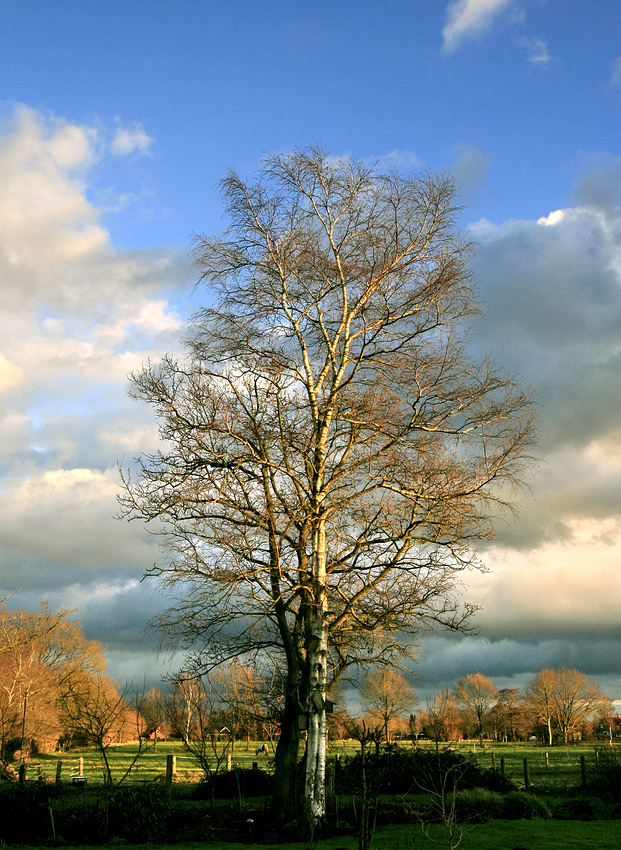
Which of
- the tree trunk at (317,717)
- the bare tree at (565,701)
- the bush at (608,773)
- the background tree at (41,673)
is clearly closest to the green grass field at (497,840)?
the tree trunk at (317,717)

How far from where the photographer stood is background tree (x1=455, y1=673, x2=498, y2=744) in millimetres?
79062

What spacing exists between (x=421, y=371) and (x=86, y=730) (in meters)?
8.59

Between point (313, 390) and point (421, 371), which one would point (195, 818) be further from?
point (421, 371)

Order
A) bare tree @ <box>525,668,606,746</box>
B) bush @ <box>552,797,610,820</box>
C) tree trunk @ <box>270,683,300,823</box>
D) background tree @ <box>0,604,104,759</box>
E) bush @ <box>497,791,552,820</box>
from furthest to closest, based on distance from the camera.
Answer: bare tree @ <box>525,668,606,746</box>, background tree @ <box>0,604,104,759</box>, bush @ <box>552,797,610,820</box>, bush @ <box>497,791,552,820</box>, tree trunk @ <box>270,683,300,823</box>

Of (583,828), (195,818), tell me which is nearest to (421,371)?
Result: (195,818)

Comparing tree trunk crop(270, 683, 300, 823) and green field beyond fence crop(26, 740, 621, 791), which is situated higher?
tree trunk crop(270, 683, 300, 823)

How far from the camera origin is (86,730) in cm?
1166

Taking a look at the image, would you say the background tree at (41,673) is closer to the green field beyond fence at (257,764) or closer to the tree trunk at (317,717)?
the green field beyond fence at (257,764)

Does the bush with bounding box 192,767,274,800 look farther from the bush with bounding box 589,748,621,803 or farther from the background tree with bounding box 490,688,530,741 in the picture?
the background tree with bounding box 490,688,530,741

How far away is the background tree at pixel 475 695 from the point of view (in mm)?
79062

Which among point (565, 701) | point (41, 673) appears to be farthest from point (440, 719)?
point (565, 701)

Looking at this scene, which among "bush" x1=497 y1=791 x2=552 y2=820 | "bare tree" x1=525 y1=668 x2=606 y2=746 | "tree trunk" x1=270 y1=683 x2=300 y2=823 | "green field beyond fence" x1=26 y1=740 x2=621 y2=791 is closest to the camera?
"tree trunk" x1=270 y1=683 x2=300 y2=823

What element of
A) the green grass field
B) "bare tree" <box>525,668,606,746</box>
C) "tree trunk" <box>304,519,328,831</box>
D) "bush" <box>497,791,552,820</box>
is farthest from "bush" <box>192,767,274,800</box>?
"bare tree" <box>525,668,606,746</box>

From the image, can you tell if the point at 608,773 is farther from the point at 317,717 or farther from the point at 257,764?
the point at 317,717
